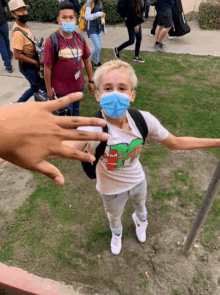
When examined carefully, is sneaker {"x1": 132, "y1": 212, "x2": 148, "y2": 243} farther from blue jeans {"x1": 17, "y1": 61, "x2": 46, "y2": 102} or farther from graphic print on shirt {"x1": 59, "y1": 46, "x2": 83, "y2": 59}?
blue jeans {"x1": 17, "y1": 61, "x2": 46, "y2": 102}

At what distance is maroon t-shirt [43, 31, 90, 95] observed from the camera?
2.93 m

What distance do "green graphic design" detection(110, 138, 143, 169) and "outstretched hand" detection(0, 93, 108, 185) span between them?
2.05ft

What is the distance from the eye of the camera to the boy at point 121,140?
163cm

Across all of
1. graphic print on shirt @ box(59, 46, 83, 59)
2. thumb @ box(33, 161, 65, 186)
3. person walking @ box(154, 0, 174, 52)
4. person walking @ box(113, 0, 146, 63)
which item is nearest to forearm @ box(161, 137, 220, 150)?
thumb @ box(33, 161, 65, 186)

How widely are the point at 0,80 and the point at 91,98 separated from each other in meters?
2.23

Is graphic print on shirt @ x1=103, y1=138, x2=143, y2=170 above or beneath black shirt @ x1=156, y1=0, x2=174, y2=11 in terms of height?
beneath

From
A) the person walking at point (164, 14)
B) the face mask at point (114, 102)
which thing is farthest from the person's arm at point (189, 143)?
the person walking at point (164, 14)

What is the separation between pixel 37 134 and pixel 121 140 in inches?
30.9

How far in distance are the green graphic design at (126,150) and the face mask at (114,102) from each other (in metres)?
0.21

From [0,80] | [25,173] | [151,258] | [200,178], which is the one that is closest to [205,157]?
[200,178]

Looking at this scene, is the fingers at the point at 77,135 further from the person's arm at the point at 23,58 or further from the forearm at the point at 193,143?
the person's arm at the point at 23,58

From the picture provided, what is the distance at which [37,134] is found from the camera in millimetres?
1021

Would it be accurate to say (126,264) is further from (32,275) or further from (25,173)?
(25,173)

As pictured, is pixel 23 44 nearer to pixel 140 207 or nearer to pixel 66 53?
pixel 66 53
